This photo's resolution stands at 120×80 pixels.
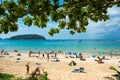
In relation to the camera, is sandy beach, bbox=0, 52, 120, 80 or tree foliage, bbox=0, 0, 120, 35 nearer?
tree foliage, bbox=0, 0, 120, 35

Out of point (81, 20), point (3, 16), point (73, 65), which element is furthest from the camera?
point (73, 65)

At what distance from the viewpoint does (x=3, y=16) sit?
31.2ft

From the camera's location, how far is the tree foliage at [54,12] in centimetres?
863

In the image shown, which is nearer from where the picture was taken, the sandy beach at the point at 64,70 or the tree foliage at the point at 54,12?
the tree foliage at the point at 54,12

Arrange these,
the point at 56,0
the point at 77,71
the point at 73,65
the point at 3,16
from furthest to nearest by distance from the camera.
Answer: the point at 73,65 < the point at 77,71 < the point at 3,16 < the point at 56,0

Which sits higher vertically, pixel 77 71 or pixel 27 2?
pixel 27 2

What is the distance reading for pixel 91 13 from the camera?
32.8ft

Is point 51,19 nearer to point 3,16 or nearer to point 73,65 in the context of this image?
point 3,16

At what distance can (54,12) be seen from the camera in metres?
9.49

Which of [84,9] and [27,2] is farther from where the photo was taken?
[84,9]

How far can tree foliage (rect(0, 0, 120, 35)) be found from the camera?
863 cm

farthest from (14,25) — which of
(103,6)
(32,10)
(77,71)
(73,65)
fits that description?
(73,65)

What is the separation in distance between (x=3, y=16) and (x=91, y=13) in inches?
130

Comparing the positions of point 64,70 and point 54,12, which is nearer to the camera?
point 54,12
